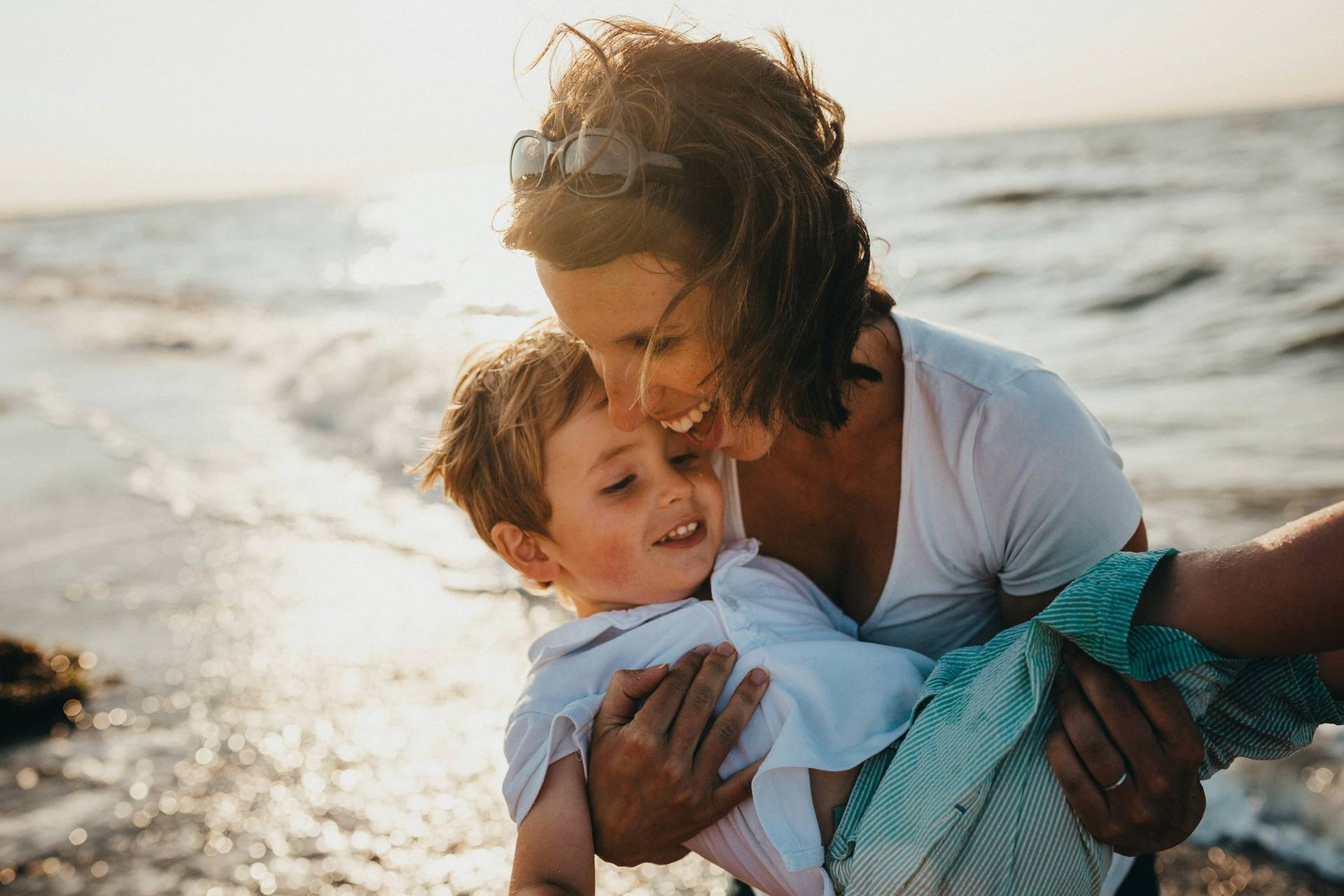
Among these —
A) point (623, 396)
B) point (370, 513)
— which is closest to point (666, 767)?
point (623, 396)

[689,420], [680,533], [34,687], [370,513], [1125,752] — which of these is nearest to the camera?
[1125,752]

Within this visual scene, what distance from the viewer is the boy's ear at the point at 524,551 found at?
7.87 ft

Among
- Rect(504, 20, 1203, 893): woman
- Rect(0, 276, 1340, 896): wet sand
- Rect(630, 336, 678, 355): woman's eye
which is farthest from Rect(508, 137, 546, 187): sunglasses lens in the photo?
Rect(0, 276, 1340, 896): wet sand

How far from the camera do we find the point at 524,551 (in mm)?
2426

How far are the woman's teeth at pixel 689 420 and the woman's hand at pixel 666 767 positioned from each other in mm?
491

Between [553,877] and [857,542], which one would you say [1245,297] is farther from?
[553,877]

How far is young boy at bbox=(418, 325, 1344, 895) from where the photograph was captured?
1.45 meters

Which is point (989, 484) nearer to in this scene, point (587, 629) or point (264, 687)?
point (587, 629)

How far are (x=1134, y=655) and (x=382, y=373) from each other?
33.4 feet

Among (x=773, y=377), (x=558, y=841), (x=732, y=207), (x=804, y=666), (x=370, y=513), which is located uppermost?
(x=732, y=207)

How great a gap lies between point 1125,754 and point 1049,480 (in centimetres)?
53

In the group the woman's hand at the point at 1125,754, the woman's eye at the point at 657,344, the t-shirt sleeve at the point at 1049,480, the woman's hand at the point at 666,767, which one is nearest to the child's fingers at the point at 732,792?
the woman's hand at the point at 666,767

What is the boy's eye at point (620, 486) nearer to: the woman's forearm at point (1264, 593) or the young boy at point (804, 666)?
the young boy at point (804, 666)

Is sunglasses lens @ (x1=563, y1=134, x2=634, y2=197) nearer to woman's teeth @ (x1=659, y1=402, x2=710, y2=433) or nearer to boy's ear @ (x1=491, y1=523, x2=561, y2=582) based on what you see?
woman's teeth @ (x1=659, y1=402, x2=710, y2=433)
